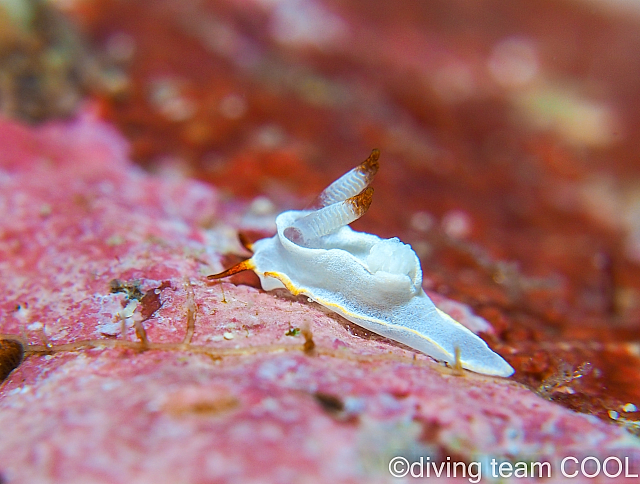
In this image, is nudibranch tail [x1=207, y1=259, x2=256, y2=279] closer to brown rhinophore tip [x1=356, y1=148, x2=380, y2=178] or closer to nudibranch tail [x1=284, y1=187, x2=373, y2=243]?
nudibranch tail [x1=284, y1=187, x2=373, y2=243]

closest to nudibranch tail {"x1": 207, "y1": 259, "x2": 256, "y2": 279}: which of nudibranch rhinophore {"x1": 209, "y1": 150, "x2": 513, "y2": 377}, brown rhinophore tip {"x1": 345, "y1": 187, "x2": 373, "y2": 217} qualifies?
nudibranch rhinophore {"x1": 209, "y1": 150, "x2": 513, "y2": 377}

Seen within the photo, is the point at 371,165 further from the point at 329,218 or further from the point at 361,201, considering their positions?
the point at 329,218

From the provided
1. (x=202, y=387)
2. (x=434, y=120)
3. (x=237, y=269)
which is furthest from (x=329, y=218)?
(x=434, y=120)

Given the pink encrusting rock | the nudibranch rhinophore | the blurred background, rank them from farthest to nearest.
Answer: the blurred background, the nudibranch rhinophore, the pink encrusting rock

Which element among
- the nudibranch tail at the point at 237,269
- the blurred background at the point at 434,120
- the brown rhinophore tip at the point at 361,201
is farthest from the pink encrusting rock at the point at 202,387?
the blurred background at the point at 434,120

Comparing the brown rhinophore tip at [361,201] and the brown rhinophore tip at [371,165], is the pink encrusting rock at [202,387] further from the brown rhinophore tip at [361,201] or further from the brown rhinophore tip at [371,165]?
the brown rhinophore tip at [371,165]

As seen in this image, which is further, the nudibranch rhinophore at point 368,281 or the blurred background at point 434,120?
the blurred background at point 434,120
